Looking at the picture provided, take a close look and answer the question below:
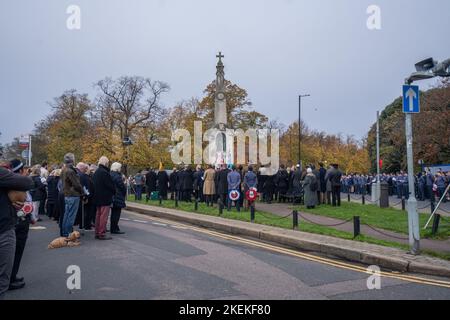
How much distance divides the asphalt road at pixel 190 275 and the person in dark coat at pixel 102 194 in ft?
1.81

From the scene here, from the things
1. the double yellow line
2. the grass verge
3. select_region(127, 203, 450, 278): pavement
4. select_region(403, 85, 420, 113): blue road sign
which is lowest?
the double yellow line

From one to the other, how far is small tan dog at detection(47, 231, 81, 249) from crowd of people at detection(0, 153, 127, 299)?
46 cm

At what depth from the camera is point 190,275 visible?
23.8 ft

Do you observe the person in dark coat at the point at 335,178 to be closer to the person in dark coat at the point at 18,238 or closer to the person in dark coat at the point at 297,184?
the person in dark coat at the point at 297,184

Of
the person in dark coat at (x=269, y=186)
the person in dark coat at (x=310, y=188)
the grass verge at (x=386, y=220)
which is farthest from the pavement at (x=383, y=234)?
the person in dark coat at (x=269, y=186)

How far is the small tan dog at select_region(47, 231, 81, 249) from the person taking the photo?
32.5 ft

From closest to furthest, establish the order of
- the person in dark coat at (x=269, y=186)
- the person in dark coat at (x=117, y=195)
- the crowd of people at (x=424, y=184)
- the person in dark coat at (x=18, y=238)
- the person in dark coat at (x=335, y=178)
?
the person in dark coat at (x=18, y=238), the person in dark coat at (x=117, y=195), the person in dark coat at (x=335, y=178), the person in dark coat at (x=269, y=186), the crowd of people at (x=424, y=184)

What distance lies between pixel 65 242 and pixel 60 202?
6.47 ft

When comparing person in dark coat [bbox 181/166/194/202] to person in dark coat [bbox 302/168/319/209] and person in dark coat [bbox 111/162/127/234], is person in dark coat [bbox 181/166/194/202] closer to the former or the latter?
person in dark coat [bbox 302/168/319/209]

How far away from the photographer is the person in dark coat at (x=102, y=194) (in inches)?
434

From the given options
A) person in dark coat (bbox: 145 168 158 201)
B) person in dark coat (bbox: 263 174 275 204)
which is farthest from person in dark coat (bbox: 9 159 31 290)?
person in dark coat (bbox: 145 168 158 201)

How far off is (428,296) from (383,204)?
15.2m

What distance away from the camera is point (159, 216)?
18.0 m

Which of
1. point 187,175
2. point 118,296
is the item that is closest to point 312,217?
point 187,175
